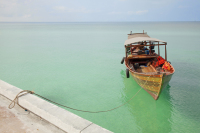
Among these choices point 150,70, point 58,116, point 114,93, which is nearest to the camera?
point 58,116

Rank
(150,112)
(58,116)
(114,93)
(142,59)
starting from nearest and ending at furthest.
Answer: (58,116)
(150,112)
(114,93)
(142,59)

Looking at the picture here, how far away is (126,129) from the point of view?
702cm

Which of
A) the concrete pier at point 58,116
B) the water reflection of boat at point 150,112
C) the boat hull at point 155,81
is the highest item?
the concrete pier at point 58,116

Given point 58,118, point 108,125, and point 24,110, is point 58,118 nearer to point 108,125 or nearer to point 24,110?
point 24,110

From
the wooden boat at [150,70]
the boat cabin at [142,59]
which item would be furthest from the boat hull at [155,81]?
the boat cabin at [142,59]

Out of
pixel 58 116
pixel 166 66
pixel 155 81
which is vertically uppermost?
pixel 58 116

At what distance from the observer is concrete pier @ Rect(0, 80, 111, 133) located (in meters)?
3.93

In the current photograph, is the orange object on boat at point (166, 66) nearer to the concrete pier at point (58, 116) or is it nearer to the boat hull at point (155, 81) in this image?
the boat hull at point (155, 81)

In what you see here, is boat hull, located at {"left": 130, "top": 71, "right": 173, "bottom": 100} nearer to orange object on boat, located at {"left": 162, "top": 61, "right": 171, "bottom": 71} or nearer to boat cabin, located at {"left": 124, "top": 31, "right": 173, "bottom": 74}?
orange object on boat, located at {"left": 162, "top": 61, "right": 171, "bottom": 71}

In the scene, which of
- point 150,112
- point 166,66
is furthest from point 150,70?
point 150,112

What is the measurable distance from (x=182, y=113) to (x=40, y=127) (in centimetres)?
671

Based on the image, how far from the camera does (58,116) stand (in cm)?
431

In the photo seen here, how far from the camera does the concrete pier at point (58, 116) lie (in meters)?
3.93

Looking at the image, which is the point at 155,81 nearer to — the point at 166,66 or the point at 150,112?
the point at 150,112
